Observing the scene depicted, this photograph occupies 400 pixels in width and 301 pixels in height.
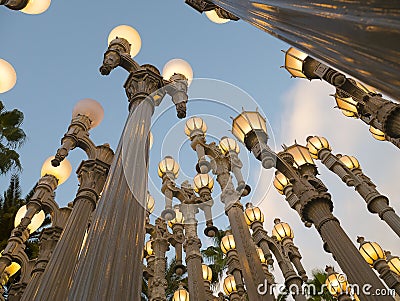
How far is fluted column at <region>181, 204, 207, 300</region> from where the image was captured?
6.11m

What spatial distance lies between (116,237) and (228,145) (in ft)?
15.7

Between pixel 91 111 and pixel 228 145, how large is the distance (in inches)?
99.9

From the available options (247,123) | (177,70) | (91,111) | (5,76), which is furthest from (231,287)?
(5,76)

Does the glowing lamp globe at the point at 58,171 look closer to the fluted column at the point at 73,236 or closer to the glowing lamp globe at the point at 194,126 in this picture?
the fluted column at the point at 73,236

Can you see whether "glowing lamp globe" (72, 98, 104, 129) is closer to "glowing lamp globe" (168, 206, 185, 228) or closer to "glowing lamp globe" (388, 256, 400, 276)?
"glowing lamp globe" (168, 206, 185, 228)

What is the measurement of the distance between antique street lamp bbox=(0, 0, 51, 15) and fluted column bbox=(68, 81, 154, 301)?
87.3 inches

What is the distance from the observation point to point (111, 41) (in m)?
5.36

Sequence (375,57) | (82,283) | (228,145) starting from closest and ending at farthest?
(375,57), (82,283), (228,145)

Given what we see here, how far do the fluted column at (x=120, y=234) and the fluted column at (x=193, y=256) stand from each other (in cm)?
308

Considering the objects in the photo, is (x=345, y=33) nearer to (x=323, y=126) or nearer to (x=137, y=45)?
(x=137, y=45)

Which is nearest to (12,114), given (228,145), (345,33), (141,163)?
(228,145)

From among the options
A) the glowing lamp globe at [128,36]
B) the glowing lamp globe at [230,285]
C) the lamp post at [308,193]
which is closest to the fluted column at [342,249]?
the lamp post at [308,193]

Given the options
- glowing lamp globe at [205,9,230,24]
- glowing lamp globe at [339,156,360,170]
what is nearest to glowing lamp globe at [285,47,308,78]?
glowing lamp globe at [205,9,230,24]

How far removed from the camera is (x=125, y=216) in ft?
10.0
